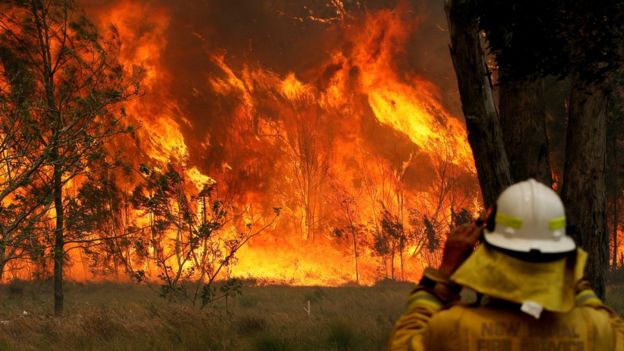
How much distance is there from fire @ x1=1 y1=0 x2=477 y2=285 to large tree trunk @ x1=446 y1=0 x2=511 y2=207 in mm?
34793

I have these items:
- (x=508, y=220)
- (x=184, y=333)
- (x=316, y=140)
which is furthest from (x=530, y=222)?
(x=316, y=140)

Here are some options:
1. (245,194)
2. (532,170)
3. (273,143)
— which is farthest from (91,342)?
(273,143)

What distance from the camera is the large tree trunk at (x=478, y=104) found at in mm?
5320

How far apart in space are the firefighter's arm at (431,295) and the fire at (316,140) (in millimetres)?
37762

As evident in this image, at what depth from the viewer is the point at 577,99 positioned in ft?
19.6

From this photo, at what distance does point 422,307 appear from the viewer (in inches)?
84.5

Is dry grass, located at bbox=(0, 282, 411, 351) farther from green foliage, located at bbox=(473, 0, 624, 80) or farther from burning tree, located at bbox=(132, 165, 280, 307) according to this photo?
green foliage, located at bbox=(473, 0, 624, 80)

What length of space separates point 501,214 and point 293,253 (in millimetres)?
42564

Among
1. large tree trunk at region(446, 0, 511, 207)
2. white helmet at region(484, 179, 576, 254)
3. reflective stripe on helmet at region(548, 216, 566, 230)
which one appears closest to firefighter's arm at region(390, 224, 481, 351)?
white helmet at region(484, 179, 576, 254)

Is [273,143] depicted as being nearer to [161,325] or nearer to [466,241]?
[161,325]

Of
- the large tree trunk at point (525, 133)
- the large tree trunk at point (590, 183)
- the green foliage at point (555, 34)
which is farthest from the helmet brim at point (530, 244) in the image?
the large tree trunk at point (590, 183)

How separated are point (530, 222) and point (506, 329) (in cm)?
37

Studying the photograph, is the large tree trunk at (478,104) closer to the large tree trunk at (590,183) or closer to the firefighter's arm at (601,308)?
the large tree trunk at (590,183)

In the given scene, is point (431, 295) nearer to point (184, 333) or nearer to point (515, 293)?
point (515, 293)
